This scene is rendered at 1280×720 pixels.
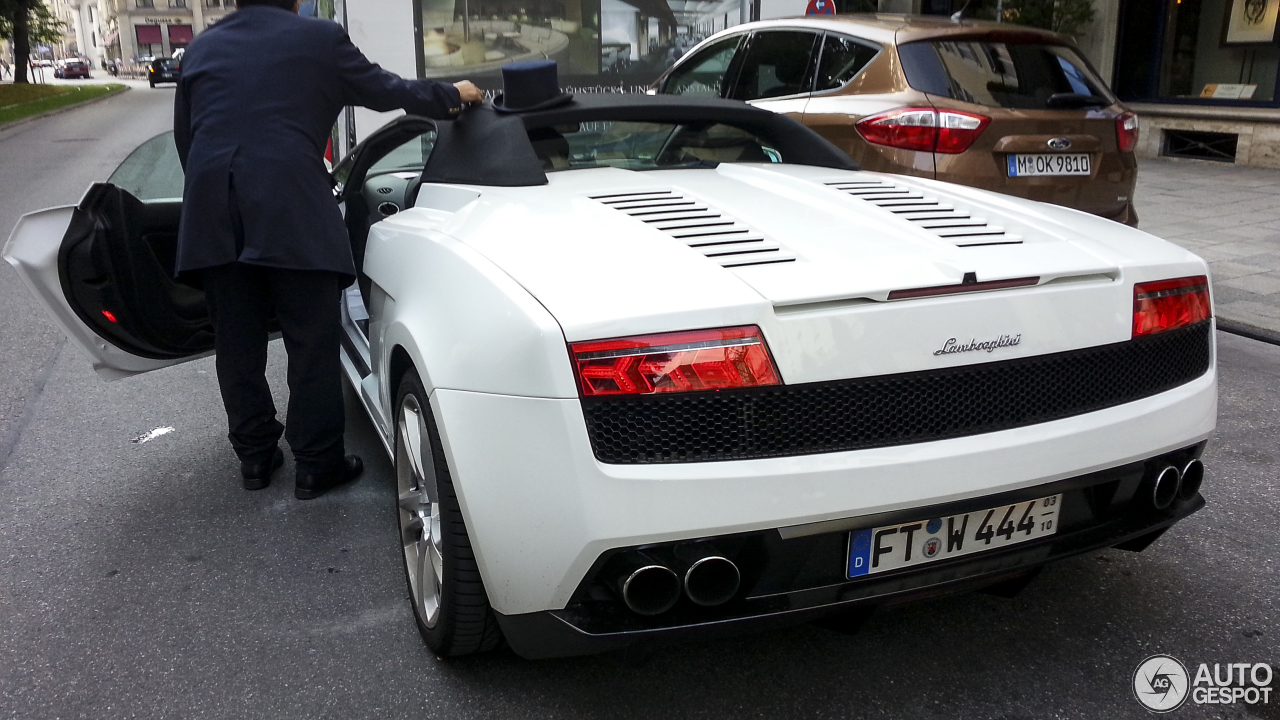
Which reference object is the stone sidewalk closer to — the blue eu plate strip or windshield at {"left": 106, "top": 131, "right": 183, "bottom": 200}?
the blue eu plate strip

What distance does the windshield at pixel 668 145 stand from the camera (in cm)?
361

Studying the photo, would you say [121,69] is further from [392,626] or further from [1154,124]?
[392,626]

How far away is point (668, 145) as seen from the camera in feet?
12.2

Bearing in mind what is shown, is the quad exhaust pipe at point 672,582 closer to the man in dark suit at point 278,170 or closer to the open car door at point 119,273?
the man in dark suit at point 278,170

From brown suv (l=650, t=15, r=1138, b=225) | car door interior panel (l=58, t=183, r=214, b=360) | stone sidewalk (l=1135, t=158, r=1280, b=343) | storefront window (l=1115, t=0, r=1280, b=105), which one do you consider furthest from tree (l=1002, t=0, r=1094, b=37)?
car door interior panel (l=58, t=183, r=214, b=360)

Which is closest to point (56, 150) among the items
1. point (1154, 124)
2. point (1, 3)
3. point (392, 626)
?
point (1154, 124)

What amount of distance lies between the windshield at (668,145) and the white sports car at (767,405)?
95cm

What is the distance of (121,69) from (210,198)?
9018 centimetres

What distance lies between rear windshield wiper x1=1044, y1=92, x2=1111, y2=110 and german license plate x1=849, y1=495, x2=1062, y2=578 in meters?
3.81

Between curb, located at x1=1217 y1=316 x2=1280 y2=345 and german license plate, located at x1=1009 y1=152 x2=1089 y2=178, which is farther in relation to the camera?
curb, located at x1=1217 y1=316 x2=1280 y2=345

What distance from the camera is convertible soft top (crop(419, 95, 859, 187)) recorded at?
2.98m

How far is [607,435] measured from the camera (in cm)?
191

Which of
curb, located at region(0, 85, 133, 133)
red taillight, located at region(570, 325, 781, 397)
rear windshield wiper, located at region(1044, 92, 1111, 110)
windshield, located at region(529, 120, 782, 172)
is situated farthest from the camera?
curb, located at region(0, 85, 133, 133)

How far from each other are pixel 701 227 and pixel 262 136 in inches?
62.2
